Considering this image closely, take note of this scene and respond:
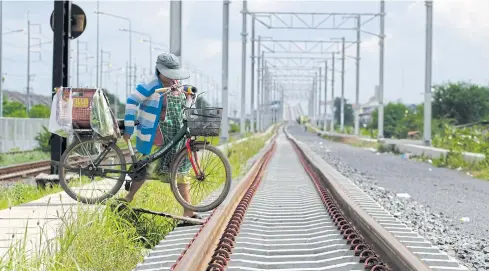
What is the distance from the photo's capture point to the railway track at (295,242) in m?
5.96

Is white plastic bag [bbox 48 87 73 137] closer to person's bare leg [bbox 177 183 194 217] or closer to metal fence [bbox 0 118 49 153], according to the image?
person's bare leg [bbox 177 183 194 217]

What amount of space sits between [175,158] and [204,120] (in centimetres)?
58

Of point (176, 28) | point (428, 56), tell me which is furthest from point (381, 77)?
point (176, 28)

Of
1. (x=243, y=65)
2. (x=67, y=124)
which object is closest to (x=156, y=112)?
(x=67, y=124)

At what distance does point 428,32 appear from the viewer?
31188 mm

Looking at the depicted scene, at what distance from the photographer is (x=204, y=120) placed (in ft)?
25.7

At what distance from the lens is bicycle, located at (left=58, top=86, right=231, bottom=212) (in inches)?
309

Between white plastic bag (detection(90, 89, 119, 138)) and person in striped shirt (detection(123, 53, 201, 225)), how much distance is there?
0.15 m

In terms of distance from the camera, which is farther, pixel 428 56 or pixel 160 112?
pixel 428 56

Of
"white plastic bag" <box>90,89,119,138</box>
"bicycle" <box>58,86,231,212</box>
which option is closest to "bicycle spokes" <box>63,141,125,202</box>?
"bicycle" <box>58,86,231,212</box>

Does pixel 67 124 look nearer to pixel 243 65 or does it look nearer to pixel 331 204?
pixel 331 204

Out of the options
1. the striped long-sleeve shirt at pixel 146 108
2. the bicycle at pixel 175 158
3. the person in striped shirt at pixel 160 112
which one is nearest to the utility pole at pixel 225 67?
the bicycle at pixel 175 158

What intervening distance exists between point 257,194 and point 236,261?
644cm

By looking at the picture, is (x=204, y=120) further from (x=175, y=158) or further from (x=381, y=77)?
(x=381, y=77)
